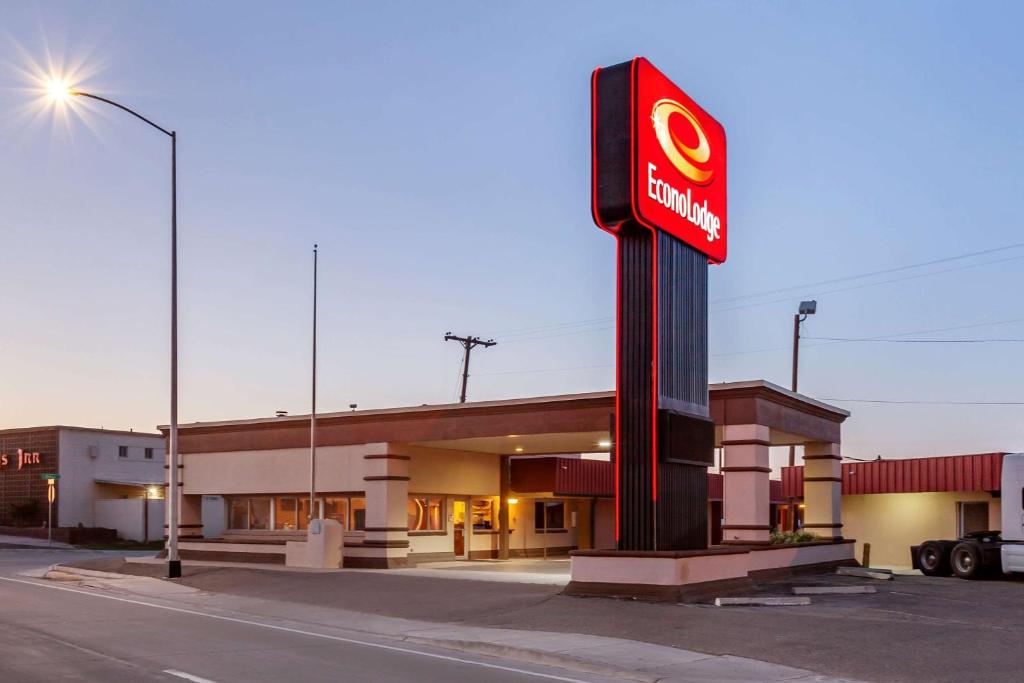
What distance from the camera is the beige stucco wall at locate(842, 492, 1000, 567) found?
1491 inches

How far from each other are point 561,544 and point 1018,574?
705 inches

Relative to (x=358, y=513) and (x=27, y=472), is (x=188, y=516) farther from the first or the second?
(x=27, y=472)

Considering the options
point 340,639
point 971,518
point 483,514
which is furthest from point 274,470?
point 971,518

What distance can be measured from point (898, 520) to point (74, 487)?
4245 cm

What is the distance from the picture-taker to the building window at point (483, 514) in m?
37.9

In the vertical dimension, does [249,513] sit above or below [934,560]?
above

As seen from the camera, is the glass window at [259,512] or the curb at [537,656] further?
the glass window at [259,512]

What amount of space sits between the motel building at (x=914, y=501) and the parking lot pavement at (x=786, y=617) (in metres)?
8.34

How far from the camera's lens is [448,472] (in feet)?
116

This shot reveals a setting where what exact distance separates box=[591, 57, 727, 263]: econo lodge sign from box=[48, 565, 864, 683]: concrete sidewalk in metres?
8.72

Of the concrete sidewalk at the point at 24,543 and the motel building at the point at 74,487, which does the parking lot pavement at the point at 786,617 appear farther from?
the motel building at the point at 74,487

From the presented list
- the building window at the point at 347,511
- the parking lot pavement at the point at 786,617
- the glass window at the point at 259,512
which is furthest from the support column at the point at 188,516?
the parking lot pavement at the point at 786,617

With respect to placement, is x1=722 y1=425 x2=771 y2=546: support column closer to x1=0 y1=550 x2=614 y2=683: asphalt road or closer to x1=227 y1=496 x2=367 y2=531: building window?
x1=0 y1=550 x2=614 y2=683: asphalt road

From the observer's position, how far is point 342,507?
113 ft
